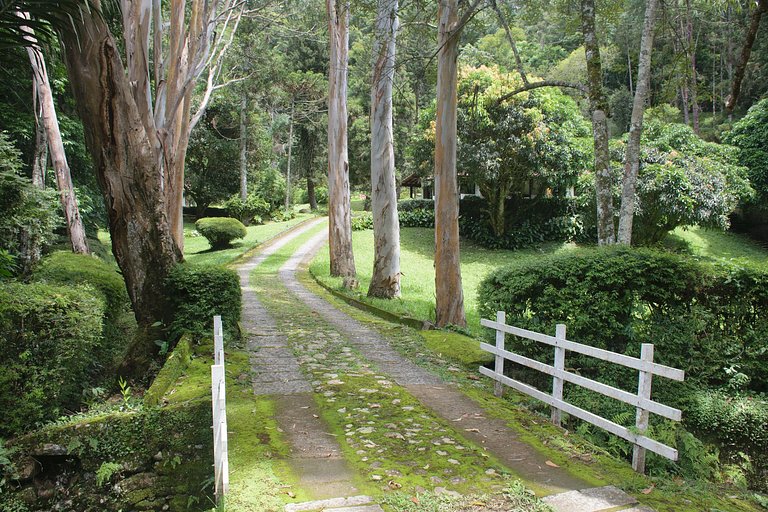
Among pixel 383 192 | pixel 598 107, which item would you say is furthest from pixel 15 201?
pixel 598 107

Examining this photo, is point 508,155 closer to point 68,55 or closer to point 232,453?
point 68,55

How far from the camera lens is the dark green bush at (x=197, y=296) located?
25.1 ft

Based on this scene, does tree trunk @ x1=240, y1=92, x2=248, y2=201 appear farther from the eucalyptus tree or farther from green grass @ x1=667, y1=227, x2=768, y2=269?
the eucalyptus tree

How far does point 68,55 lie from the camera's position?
6992 millimetres

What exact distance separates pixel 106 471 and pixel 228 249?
24278mm

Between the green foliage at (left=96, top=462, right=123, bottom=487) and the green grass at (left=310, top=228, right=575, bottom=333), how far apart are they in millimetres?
5901

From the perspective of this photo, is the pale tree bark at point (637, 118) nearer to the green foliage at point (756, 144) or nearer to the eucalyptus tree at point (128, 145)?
the eucalyptus tree at point (128, 145)

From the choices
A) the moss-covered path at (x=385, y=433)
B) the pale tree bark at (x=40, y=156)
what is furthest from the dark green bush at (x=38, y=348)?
the pale tree bark at (x=40, y=156)

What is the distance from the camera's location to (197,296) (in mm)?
7711

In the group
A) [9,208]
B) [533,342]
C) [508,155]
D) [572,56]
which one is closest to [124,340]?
[9,208]

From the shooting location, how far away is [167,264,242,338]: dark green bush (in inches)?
301

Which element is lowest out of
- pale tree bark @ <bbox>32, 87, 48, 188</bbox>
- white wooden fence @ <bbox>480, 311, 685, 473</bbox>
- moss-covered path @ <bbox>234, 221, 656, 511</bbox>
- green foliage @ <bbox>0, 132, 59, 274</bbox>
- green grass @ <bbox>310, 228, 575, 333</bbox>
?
green grass @ <bbox>310, 228, 575, 333</bbox>

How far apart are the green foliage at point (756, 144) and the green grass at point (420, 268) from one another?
10.3 metres

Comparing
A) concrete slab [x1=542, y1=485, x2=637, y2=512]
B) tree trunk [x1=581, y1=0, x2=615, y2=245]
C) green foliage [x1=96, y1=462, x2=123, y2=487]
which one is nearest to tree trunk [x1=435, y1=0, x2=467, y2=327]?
tree trunk [x1=581, y1=0, x2=615, y2=245]
